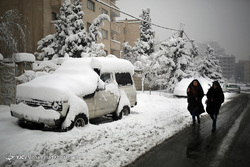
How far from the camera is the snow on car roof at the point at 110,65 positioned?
672 cm

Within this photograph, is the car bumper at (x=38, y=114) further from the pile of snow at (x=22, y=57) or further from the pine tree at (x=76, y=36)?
the pine tree at (x=76, y=36)

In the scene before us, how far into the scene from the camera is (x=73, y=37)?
1495 cm

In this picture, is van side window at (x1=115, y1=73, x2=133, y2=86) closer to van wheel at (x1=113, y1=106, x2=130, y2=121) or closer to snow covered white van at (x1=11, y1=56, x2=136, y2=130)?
snow covered white van at (x1=11, y1=56, x2=136, y2=130)

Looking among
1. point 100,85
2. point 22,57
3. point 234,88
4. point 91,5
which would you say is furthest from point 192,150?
point 234,88

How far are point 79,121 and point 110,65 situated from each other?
8.32 ft

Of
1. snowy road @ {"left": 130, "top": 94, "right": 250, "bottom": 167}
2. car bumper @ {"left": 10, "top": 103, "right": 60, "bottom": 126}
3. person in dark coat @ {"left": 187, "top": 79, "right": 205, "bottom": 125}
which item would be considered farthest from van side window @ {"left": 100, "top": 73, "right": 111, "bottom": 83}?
person in dark coat @ {"left": 187, "top": 79, "right": 205, "bottom": 125}

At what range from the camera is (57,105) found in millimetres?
4953

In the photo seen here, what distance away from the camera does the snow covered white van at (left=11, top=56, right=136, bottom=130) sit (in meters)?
5.00

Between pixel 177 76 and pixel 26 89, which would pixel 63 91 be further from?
pixel 177 76

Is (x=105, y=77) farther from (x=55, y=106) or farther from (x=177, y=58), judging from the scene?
(x=177, y=58)

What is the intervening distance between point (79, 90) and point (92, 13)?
63.5 feet

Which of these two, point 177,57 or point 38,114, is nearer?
point 38,114

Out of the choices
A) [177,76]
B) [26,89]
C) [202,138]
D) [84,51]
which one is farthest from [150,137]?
[177,76]

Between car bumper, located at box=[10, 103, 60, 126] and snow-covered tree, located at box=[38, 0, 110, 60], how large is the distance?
9583 mm
